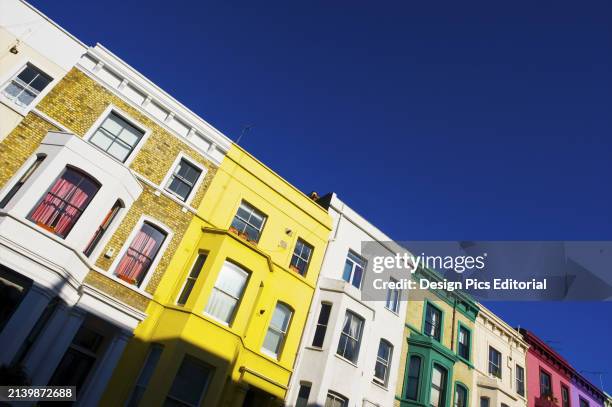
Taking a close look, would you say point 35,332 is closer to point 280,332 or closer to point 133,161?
point 133,161

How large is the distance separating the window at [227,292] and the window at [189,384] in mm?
1752

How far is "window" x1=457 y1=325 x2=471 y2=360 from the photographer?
23297 mm

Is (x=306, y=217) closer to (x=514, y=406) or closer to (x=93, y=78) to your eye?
(x=93, y=78)

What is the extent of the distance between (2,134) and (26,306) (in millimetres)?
5650

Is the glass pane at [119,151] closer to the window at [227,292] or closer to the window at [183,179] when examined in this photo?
the window at [183,179]

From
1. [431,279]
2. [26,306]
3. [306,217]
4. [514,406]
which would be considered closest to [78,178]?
[26,306]

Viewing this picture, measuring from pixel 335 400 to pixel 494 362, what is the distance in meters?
13.3

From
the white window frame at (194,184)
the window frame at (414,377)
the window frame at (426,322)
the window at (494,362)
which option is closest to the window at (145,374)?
the white window frame at (194,184)

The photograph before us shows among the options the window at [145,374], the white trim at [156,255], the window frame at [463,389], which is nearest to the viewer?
the window at [145,374]

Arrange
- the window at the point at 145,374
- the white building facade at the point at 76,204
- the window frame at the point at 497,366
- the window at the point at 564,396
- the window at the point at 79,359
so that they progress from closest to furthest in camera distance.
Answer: the white building facade at the point at 76,204
the window at the point at 79,359
the window at the point at 145,374
the window frame at the point at 497,366
the window at the point at 564,396

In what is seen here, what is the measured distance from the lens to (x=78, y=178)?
13.0 metres

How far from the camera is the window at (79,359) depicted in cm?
1237

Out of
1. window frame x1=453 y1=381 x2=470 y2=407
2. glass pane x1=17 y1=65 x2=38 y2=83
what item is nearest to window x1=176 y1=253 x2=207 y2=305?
glass pane x1=17 y1=65 x2=38 y2=83

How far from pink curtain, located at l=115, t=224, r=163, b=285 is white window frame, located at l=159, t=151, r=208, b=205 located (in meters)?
1.64
